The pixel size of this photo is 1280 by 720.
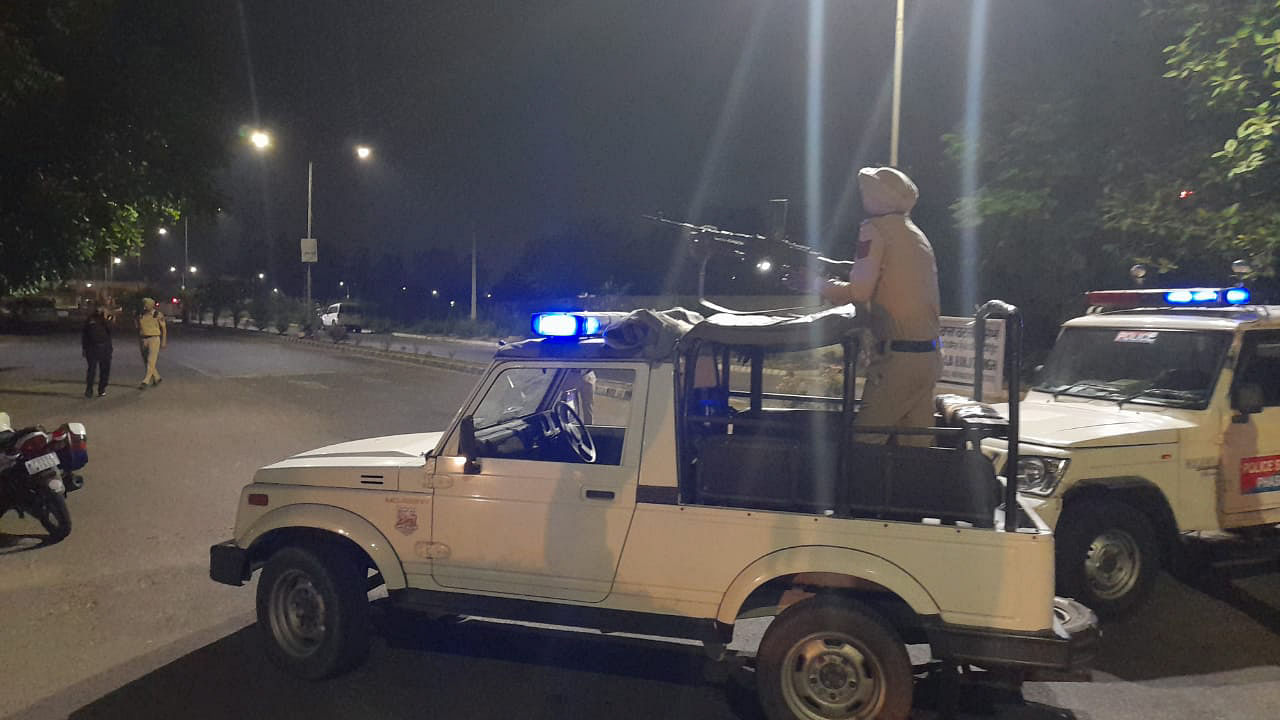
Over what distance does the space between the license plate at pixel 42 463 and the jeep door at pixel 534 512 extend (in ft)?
A: 15.6

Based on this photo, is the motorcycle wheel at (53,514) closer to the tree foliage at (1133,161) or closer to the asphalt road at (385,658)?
the asphalt road at (385,658)

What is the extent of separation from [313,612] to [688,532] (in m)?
2.14

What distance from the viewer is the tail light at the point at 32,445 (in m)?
7.31

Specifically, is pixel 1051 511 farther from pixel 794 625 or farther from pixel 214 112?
pixel 214 112

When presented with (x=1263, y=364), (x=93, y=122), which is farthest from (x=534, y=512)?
(x=93, y=122)

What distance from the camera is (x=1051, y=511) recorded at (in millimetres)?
5688

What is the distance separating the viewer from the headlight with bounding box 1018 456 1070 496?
572 cm

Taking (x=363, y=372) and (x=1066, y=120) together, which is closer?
(x=1066, y=120)

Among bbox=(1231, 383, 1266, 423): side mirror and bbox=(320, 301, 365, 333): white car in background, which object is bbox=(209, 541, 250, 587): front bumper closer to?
bbox=(1231, 383, 1266, 423): side mirror

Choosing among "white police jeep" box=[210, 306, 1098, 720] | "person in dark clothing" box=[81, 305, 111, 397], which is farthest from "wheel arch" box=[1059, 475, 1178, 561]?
"person in dark clothing" box=[81, 305, 111, 397]

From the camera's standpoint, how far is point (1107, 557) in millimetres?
5922

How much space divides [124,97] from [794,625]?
1561cm

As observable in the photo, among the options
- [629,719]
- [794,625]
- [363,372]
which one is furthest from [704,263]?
[363,372]

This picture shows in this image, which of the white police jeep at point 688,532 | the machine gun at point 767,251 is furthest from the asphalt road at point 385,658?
the machine gun at point 767,251
